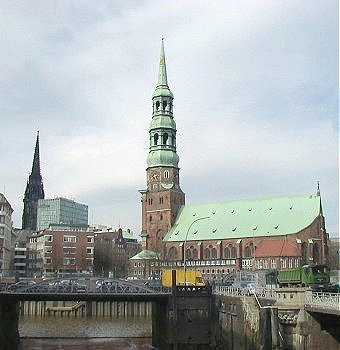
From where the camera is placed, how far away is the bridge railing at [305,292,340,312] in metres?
39.5

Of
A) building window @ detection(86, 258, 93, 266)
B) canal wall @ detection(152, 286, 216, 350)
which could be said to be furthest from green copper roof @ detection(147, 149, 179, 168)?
canal wall @ detection(152, 286, 216, 350)

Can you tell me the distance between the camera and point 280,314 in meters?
46.3

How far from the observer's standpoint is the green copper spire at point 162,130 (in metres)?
139

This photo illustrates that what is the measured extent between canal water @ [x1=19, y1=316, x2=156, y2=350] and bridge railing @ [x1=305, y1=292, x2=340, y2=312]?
24.8 meters

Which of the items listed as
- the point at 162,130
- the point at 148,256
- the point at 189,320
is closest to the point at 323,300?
the point at 189,320

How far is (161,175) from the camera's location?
143m

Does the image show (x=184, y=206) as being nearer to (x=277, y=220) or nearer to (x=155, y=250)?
(x=155, y=250)

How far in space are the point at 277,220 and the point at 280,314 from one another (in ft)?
288

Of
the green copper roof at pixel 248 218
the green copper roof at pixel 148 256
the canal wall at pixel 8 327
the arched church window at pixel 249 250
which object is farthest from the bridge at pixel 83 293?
A: the green copper roof at pixel 148 256

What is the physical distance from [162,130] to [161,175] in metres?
11.2

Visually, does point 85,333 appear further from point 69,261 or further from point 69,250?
point 69,250

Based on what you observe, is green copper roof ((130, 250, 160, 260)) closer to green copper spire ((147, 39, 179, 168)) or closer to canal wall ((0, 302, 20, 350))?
green copper spire ((147, 39, 179, 168))

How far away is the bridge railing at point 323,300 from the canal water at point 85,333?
81.4 feet

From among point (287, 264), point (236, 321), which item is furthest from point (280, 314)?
point (287, 264)
